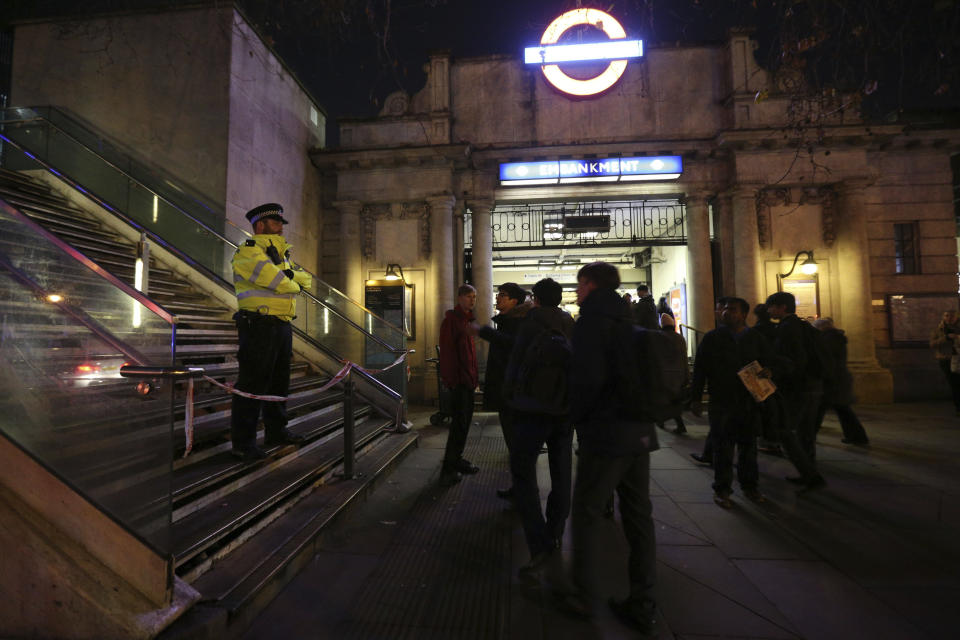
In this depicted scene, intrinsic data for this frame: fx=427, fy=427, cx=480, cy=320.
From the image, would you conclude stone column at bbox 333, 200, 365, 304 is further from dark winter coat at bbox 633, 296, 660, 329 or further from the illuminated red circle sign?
dark winter coat at bbox 633, 296, 660, 329

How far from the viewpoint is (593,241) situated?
1316cm

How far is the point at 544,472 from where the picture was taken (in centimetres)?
487

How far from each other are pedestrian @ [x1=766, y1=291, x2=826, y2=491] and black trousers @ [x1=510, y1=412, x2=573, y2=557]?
2.48 m

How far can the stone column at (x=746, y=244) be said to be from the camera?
385 inches

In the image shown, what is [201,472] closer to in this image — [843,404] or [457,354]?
[457,354]

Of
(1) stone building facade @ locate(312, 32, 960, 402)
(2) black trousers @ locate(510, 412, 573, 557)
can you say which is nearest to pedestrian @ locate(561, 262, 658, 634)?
(2) black trousers @ locate(510, 412, 573, 557)

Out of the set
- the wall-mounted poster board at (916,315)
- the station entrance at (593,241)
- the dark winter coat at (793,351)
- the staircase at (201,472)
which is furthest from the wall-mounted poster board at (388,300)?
the wall-mounted poster board at (916,315)

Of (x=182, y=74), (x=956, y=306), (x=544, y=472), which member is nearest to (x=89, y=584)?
(x=544, y=472)

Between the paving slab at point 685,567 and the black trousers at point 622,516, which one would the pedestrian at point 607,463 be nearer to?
the black trousers at point 622,516

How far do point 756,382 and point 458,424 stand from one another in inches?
110

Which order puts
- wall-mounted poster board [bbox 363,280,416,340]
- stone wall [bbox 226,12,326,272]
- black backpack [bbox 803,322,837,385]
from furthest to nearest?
wall-mounted poster board [bbox 363,280,416,340]
stone wall [bbox 226,12,326,272]
black backpack [bbox 803,322,837,385]

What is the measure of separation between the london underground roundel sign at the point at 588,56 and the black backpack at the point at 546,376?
9629 mm

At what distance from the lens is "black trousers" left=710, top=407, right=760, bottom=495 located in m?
3.86

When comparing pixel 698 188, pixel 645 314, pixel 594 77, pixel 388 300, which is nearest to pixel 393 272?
pixel 388 300
